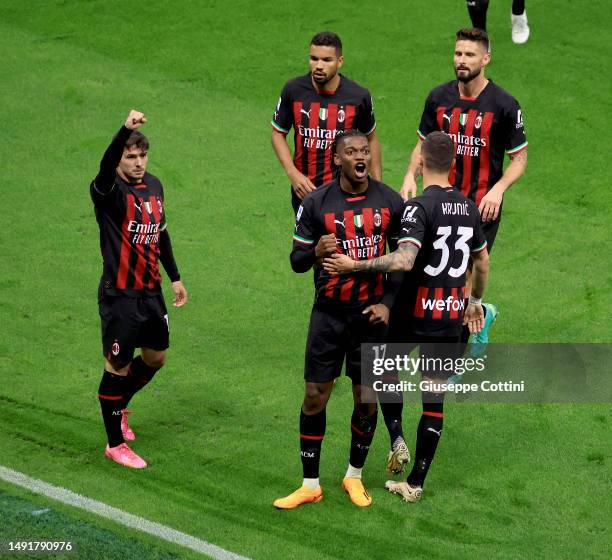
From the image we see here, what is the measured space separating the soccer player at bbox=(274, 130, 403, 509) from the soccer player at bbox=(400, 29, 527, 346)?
59.3 inches

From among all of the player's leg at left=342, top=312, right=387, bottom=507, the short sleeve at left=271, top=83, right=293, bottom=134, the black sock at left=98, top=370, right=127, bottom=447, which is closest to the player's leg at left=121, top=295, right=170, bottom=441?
the black sock at left=98, top=370, right=127, bottom=447

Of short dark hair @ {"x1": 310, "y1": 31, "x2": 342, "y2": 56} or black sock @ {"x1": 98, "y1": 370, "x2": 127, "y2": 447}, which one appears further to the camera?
short dark hair @ {"x1": 310, "y1": 31, "x2": 342, "y2": 56}

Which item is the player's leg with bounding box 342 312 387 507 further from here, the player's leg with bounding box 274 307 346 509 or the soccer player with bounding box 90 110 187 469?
the soccer player with bounding box 90 110 187 469

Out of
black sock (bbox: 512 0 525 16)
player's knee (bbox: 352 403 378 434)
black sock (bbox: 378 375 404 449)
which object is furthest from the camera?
black sock (bbox: 512 0 525 16)

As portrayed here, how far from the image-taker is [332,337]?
6.98m

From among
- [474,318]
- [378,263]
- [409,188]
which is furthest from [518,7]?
[378,263]

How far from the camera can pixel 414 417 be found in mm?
8297

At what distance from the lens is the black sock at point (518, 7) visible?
14.4 metres

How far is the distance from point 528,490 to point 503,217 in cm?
459

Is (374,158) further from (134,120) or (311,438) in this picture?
(311,438)

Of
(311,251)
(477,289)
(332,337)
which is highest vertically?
(311,251)

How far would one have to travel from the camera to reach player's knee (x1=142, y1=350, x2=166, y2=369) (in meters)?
7.73

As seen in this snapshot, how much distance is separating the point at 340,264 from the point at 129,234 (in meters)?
1.53

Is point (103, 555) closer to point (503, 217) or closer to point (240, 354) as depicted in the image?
point (240, 354)
